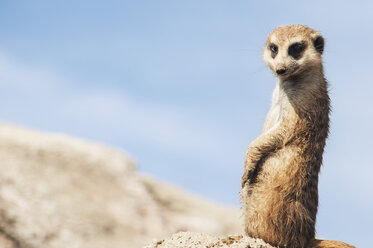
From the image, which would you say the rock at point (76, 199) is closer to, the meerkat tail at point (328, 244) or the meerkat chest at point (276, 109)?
the meerkat chest at point (276, 109)

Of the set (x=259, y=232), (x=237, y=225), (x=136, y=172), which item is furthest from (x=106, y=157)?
(x=259, y=232)

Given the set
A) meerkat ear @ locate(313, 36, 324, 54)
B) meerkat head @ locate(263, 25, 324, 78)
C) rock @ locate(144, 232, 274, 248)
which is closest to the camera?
rock @ locate(144, 232, 274, 248)

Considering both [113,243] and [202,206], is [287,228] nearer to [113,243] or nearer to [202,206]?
[113,243]

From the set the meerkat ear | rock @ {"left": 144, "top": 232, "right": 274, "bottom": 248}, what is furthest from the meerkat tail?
the meerkat ear

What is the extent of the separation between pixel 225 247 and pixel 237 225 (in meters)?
12.3

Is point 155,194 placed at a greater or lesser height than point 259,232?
greater

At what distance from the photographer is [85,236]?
45.4ft

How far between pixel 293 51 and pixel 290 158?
3.60 ft

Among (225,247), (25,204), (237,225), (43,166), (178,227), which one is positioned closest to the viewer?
(225,247)

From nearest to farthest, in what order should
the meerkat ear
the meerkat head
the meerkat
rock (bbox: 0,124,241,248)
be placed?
1. the meerkat
2. the meerkat head
3. the meerkat ear
4. rock (bbox: 0,124,241,248)

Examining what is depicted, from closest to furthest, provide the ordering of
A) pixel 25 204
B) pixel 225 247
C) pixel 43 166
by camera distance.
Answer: pixel 225 247 < pixel 25 204 < pixel 43 166

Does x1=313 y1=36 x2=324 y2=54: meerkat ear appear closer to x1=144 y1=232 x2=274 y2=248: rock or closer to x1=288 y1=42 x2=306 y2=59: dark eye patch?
x1=288 y1=42 x2=306 y2=59: dark eye patch

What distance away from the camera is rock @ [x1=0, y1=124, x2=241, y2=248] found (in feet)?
44.2

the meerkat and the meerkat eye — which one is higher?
the meerkat eye
